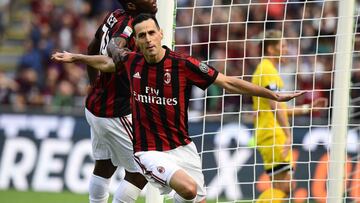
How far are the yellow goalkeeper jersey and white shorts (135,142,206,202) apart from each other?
2116mm

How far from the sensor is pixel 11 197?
41.1 feet

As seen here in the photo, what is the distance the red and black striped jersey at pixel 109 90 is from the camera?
771 centimetres

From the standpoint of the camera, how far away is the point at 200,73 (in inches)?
278

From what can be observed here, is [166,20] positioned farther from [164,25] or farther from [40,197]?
[40,197]

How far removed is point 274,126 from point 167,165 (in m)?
2.75

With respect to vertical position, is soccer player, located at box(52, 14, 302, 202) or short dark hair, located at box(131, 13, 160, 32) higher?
short dark hair, located at box(131, 13, 160, 32)

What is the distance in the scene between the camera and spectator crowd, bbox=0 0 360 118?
1190 cm

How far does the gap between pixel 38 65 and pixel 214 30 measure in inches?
136

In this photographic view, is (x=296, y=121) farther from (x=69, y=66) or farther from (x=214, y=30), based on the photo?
(x=69, y=66)

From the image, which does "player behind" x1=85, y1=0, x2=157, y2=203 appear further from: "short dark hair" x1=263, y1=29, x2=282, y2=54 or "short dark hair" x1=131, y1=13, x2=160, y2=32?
"short dark hair" x1=263, y1=29, x2=282, y2=54

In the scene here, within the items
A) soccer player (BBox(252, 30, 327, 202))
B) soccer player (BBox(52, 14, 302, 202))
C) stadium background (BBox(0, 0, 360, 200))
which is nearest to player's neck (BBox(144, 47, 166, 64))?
soccer player (BBox(52, 14, 302, 202))

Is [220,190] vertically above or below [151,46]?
below

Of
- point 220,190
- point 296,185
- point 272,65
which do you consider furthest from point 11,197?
point 272,65

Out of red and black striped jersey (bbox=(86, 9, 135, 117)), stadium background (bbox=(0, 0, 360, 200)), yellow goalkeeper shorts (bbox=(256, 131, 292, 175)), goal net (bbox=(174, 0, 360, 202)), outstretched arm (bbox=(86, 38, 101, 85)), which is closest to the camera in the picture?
red and black striped jersey (bbox=(86, 9, 135, 117))
